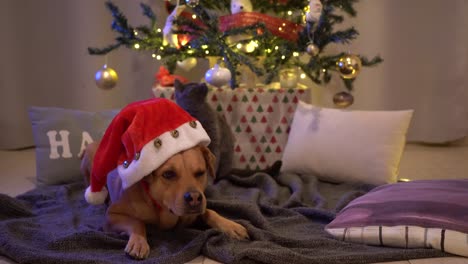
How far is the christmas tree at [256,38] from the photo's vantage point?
2.13 meters

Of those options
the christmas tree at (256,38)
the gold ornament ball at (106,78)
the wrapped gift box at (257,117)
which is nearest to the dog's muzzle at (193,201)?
the christmas tree at (256,38)

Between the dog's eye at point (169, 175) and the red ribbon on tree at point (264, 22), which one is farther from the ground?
the red ribbon on tree at point (264, 22)

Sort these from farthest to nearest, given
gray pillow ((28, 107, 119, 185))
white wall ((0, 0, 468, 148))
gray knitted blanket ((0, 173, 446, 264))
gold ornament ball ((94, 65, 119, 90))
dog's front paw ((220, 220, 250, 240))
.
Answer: white wall ((0, 0, 468, 148)) < gold ornament ball ((94, 65, 119, 90)) < gray pillow ((28, 107, 119, 185)) < dog's front paw ((220, 220, 250, 240)) < gray knitted blanket ((0, 173, 446, 264))

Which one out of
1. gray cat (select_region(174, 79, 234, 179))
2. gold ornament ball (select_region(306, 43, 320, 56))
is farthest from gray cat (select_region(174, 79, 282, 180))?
gold ornament ball (select_region(306, 43, 320, 56))

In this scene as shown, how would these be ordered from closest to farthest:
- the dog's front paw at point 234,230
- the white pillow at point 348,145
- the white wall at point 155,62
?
the dog's front paw at point 234,230 → the white pillow at point 348,145 → the white wall at point 155,62

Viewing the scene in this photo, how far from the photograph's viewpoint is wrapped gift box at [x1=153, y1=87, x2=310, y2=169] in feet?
7.45

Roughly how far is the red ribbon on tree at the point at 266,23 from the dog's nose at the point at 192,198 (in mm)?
1116

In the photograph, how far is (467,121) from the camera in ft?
9.66

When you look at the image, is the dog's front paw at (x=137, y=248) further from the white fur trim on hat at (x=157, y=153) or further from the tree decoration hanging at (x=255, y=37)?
the tree decoration hanging at (x=255, y=37)

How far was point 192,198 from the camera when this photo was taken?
130 centimetres

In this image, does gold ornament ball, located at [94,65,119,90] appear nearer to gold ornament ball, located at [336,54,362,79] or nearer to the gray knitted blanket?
the gray knitted blanket

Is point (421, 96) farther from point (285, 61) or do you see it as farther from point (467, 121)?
point (285, 61)

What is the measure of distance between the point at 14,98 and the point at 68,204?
145 cm

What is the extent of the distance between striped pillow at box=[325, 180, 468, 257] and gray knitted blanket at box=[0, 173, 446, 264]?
0.03 metres
